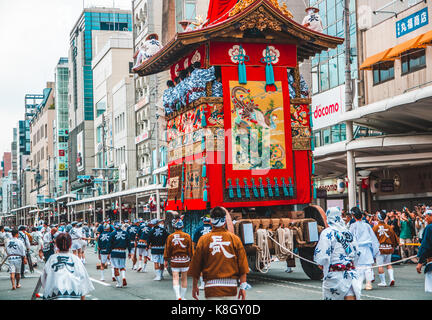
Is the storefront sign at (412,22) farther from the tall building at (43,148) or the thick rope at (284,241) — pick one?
the tall building at (43,148)

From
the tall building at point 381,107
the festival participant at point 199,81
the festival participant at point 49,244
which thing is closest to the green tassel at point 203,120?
the festival participant at point 199,81

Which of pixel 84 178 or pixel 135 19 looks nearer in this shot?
pixel 84 178

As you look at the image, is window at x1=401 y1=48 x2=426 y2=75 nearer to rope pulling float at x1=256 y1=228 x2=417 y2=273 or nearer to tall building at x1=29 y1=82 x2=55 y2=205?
rope pulling float at x1=256 y1=228 x2=417 y2=273

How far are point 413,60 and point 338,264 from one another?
67.7 ft

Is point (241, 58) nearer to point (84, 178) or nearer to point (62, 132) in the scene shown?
point (84, 178)

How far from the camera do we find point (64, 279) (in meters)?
8.15

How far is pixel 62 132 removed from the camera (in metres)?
→ 116

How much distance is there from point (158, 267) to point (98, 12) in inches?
3293

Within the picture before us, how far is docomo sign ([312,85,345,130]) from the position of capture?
33.9 meters

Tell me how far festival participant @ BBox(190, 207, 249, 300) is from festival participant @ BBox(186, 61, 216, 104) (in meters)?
8.90

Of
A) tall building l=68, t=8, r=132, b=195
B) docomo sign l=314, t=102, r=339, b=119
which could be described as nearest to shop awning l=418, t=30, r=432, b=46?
docomo sign l=314, t=102, r=339, b=119

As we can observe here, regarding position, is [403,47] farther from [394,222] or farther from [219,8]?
[219,8]
